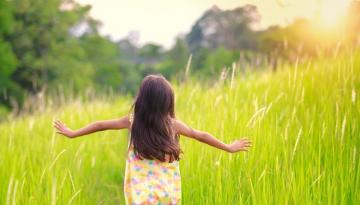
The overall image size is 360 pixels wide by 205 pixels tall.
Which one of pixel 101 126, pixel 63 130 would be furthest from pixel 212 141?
pixel 63 130

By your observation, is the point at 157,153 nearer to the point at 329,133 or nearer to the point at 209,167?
the point at 209,167

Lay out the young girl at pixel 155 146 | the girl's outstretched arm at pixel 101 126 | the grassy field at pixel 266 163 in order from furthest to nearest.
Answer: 1. the girl's outstretched arm at pixel 101 126
2. the young girl at pixel 155 146
3. the grassy field at pixel 266 163

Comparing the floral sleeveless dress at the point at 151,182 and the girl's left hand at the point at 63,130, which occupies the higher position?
the girl's left hand at the point at 63,130

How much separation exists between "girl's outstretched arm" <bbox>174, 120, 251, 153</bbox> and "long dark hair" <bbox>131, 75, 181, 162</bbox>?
0.07 metres

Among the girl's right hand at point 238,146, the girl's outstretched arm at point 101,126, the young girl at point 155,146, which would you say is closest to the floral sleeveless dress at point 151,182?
the young girl at point 155,146

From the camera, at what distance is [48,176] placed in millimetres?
4047

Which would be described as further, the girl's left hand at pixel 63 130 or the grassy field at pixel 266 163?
the girl's left hand at pixel 63 130

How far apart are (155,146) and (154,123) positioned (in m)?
0.16

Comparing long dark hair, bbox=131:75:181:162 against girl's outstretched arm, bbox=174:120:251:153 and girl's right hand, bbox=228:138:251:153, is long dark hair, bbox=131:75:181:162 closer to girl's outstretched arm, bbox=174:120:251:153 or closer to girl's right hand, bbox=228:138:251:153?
girl's outstretched arm, bbox=174:120:251:153

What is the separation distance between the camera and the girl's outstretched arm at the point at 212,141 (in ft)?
11.1

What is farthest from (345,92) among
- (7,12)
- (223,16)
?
(223,16)

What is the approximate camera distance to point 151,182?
132 inches

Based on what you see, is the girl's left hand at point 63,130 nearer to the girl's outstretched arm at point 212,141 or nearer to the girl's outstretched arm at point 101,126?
the girl's outstretched arm at point 101,126

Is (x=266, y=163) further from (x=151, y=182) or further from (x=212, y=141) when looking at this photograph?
(x=151, y=182)
